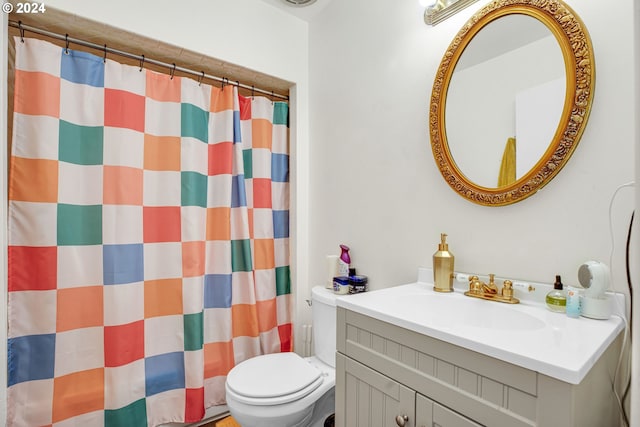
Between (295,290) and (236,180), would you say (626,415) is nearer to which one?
(295,290)

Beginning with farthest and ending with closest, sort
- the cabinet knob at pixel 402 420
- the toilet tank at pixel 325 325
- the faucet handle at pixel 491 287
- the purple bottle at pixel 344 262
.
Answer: the purple bottle at pixel 344 262 < the toilet tank at pixel 325 325 < the faucet handle at pixel 491 287 < the cabinet knob at pixel 402 420

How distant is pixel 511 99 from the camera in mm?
1127

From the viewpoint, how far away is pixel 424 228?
4.58 ft

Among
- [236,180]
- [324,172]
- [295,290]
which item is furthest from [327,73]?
[295,290]

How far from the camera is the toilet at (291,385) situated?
4.16 feet

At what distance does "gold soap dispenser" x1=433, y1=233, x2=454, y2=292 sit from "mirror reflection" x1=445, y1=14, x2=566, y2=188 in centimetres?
29

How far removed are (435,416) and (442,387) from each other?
8cm

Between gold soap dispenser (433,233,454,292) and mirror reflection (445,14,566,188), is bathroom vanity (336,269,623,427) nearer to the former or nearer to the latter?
gold soap dispenser (433,233,454,292)

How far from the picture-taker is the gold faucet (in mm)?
1068

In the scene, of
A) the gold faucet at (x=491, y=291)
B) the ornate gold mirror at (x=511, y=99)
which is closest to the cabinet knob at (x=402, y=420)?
the gold faucet at (x=491, y=291)

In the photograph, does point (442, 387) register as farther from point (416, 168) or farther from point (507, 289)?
point (416, 168)

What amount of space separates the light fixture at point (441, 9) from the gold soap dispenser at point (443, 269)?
3.10 ft

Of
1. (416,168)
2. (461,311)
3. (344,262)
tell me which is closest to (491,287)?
(461,311)

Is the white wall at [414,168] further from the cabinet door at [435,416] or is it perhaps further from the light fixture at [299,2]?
the cabinet door at [435,416]
